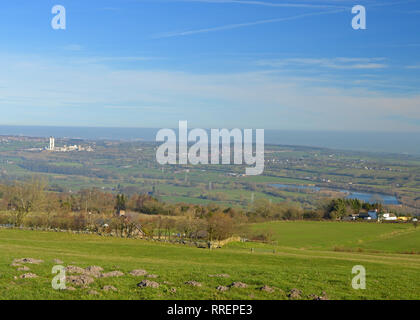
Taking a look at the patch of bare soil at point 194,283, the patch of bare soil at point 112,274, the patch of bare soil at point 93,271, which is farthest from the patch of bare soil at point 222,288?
the patch of bare soil at point 93,271

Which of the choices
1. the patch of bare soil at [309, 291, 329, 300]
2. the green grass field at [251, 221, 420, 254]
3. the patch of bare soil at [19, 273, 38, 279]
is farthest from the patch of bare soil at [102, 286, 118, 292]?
the green grass field at [251, 221, 420, 254]

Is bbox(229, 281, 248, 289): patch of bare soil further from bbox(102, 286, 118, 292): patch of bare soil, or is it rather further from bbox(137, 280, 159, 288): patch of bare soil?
bbox(102, 286, 118, 292): patch of bare soil

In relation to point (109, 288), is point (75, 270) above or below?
below

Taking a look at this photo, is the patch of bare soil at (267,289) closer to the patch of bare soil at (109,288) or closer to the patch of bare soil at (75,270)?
the patch of bare soil at (109,288)

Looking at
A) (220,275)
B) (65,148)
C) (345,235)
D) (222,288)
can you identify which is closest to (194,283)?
(222,288)

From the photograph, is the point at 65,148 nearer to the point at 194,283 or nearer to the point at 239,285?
the point at 194,283

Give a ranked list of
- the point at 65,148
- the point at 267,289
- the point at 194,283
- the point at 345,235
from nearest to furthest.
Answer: the point at 267,289, the point at 194,283, the point at 345,235, the point at 65,148

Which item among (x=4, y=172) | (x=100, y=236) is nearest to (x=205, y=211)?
(x=100, y=236)

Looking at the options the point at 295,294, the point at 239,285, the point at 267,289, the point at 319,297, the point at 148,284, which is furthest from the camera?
the point at 239,285

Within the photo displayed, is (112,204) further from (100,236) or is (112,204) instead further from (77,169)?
(77,169)

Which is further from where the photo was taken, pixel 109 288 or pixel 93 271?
pixel 93 271

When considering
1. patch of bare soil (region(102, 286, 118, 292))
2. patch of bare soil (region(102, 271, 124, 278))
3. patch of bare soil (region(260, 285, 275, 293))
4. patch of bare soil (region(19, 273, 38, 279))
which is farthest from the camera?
patch of bare soil (region(102, 271, 124, 278))
